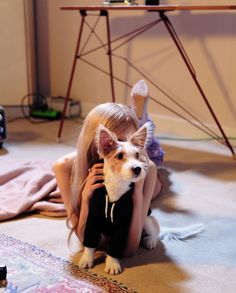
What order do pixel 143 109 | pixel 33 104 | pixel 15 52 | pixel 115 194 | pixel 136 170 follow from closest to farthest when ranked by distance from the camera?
pixel 136 170 → pixel 115 194 → pixel 143 109 → pixel 15 52 → pixel 33 104

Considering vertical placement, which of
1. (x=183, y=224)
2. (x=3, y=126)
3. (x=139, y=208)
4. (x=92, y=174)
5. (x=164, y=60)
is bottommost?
(x=183, y=224)

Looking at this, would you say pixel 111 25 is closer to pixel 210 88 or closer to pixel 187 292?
pixel 210 88

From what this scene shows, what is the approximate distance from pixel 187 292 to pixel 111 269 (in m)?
0.23

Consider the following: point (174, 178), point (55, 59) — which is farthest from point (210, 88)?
point (55, 59)

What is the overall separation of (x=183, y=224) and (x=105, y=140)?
2.09 ft

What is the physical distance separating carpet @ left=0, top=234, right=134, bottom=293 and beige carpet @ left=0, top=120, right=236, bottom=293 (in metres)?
0.05

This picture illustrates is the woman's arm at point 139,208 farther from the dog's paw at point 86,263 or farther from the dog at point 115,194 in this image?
the dog's paw at point 86,263

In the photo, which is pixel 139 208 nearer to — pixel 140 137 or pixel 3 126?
pixel 140 137

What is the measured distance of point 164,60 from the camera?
110 inches

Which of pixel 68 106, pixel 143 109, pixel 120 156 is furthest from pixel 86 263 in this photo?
pixel 68 106

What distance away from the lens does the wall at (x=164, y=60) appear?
102 inches

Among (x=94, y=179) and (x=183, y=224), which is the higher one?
(x=94, y=179)

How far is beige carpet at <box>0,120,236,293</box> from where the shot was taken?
1283 millimetres

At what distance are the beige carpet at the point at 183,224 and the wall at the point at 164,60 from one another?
0.98 ft
